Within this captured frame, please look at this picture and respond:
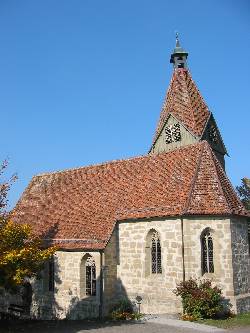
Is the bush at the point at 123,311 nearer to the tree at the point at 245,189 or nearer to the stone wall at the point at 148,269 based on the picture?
the stone wall at the point at 148,269

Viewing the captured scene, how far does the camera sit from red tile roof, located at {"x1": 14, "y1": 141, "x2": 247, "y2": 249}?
22.9 m

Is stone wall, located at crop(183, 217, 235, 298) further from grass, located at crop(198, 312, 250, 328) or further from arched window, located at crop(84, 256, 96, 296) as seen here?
arched window, located at crop(84, 256, 96, 296)

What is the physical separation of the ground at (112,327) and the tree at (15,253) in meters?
2.79

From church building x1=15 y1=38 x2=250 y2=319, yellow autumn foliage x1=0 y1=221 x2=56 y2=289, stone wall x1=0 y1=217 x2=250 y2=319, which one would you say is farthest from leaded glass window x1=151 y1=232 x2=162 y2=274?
yellow autumn foliage x1=0 y1=221 x2=56 y2=289

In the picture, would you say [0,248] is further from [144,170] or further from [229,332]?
[144,170]

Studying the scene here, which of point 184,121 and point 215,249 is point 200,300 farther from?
point 184,121

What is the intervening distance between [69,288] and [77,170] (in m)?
10.3

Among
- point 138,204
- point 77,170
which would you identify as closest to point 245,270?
point 138,204

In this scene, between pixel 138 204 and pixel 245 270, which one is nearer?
pixel 245 270

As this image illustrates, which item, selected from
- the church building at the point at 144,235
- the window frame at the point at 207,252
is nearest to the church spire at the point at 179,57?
the church building at the point at 144,235

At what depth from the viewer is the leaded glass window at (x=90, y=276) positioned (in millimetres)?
23938

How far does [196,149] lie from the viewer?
2592 centimetres

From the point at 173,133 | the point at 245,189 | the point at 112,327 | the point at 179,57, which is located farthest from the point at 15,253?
the point at 245,189

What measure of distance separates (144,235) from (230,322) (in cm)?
703
